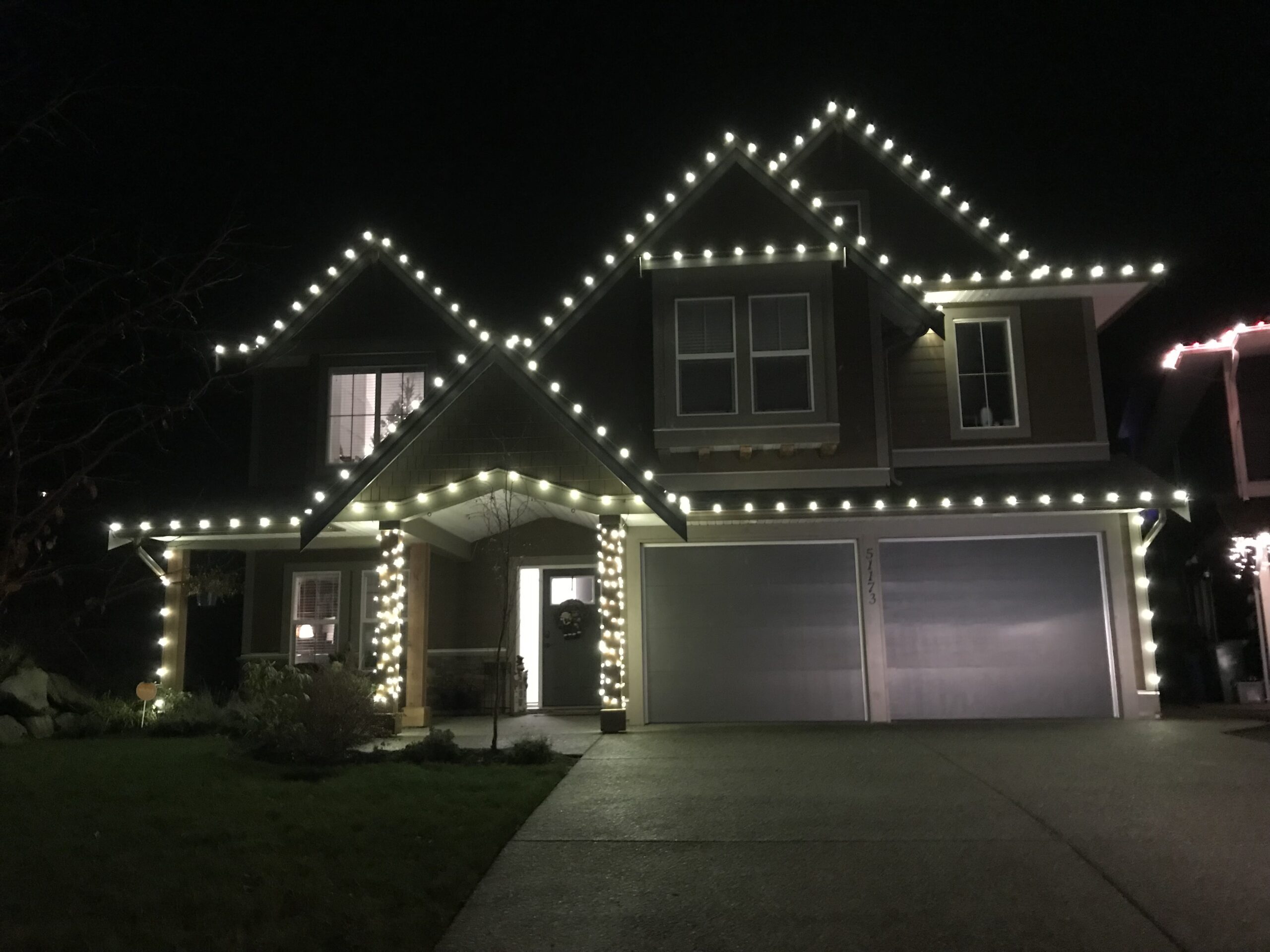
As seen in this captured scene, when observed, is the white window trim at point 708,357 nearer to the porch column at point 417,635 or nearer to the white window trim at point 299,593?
the porch column at point 417,635

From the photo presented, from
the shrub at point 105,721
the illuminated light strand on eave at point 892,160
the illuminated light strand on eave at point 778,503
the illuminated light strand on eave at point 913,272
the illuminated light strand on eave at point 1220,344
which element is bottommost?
the shrub at point 105,721

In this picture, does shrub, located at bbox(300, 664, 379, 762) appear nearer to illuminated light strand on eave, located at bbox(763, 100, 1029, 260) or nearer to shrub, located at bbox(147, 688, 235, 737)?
shrub, located at bbox(147, 688, 235, 737)

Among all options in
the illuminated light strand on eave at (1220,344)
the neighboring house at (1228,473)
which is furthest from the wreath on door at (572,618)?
the illuminated light strand on eave at (1220,344)

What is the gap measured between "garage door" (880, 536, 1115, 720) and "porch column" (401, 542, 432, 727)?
17.7ft

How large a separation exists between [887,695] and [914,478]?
2627mm

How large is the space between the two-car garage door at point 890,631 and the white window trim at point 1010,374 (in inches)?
57.9

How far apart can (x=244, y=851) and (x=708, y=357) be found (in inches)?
327

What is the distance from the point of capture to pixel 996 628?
12438 mm

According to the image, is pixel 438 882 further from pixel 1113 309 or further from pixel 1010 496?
pixel 1113 309

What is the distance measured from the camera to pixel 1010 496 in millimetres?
11750

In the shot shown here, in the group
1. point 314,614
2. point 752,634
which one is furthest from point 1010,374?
point 314,614

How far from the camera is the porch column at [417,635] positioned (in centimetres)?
1196

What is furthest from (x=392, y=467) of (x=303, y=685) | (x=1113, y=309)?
(x=1113, y=309)

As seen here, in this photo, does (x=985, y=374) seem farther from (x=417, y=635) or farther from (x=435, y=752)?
(x=435, y=752)
